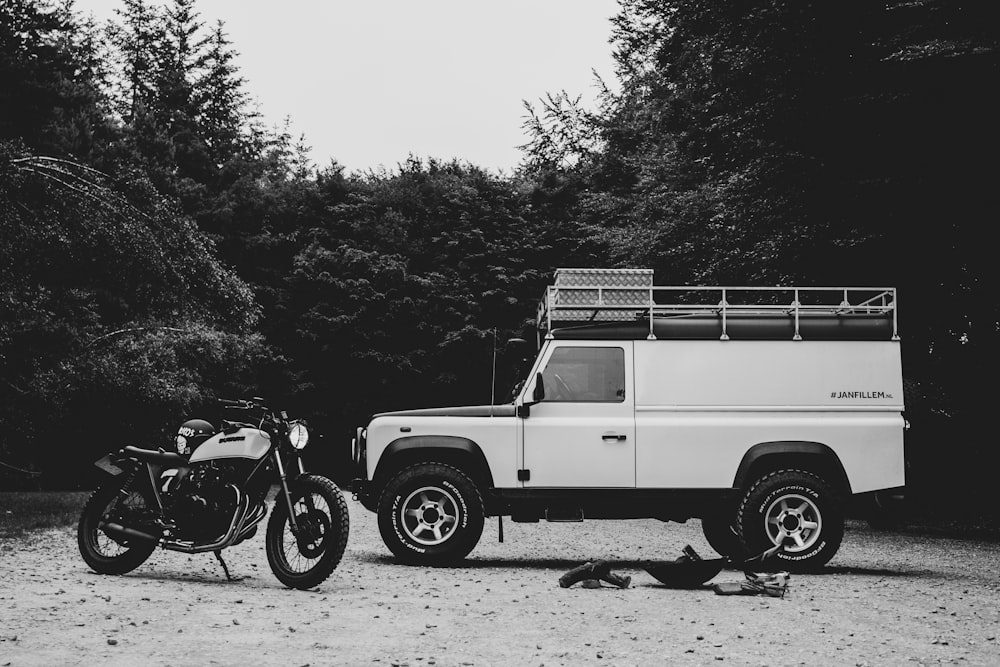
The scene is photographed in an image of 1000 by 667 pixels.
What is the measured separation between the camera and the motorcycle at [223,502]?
8.89 metres

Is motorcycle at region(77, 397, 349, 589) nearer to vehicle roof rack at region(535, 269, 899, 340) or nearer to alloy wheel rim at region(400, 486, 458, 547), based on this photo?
alloy wheel rim at region(400, 486, 458, 547)

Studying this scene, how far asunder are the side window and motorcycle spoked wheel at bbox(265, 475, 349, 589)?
3030mm

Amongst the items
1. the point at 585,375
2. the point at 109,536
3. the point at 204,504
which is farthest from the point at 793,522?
the point at 109,536

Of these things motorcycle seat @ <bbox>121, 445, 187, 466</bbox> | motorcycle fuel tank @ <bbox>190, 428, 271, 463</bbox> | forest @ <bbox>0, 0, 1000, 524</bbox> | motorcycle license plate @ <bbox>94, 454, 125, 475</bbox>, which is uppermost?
forest @ <bbox>0, 0, 1000, 524</bbox>

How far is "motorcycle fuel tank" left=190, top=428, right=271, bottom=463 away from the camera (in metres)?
9.27

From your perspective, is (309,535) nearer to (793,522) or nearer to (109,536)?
(109,536)

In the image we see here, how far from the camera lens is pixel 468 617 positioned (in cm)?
774

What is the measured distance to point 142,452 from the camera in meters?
9.62

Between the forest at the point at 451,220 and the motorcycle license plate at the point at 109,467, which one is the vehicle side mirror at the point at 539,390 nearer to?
the forest at the point at 451,220

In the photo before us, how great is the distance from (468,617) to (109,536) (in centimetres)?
337

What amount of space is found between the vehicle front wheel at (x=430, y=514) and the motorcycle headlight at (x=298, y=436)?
7.48ft

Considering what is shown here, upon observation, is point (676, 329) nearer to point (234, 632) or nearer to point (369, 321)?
point (234, 632)

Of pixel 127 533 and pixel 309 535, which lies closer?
pixel 309 535

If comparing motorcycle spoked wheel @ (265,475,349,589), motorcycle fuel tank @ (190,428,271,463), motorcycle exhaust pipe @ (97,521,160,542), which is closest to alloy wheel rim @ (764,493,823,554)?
motorcycle spoked wheel @ (265,475,349,589)
